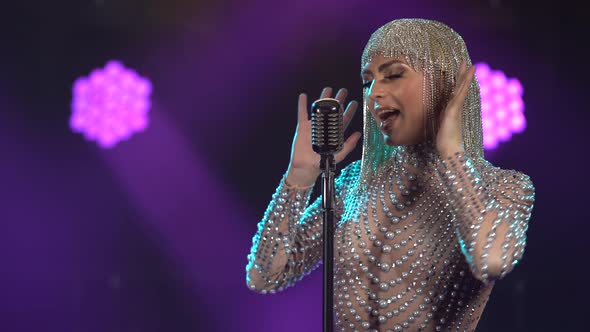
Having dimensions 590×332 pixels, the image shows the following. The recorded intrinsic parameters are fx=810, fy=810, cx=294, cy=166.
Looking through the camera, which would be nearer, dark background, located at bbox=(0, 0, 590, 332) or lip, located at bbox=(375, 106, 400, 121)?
lip, located at bbox=(375, 106, 400, 121)

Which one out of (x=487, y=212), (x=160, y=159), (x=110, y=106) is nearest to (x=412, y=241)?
(x=487, y=212)

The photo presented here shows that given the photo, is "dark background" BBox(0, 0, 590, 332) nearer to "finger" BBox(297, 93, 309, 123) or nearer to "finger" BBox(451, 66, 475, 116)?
"finger" BBox(297, 93, 309, 123)

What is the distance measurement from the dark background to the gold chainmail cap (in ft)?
7.14

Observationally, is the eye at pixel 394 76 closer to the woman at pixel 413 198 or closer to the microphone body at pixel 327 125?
the woman at pixel 413 198

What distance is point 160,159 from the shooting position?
4012 millimetres

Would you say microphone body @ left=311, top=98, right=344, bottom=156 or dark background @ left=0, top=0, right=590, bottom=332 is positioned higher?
microphone body @ left=311, top=98, right=344, bottom=156

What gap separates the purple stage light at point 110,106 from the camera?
4.00 metres

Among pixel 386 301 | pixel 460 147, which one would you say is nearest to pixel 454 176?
pixel 460 147

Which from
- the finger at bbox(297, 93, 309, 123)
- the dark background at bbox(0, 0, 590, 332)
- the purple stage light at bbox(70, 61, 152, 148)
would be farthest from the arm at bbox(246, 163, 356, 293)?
the purple stage light at bbox(70, 61, 152, 148)

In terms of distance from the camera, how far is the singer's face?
1.66 m

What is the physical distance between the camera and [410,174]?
1741mm

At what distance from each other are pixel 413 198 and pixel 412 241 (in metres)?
0.10

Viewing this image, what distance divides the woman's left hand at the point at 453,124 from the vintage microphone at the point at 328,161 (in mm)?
245

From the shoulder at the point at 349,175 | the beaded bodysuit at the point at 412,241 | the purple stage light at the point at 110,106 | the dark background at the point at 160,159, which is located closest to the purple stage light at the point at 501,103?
the dark background at the point at 160,159
